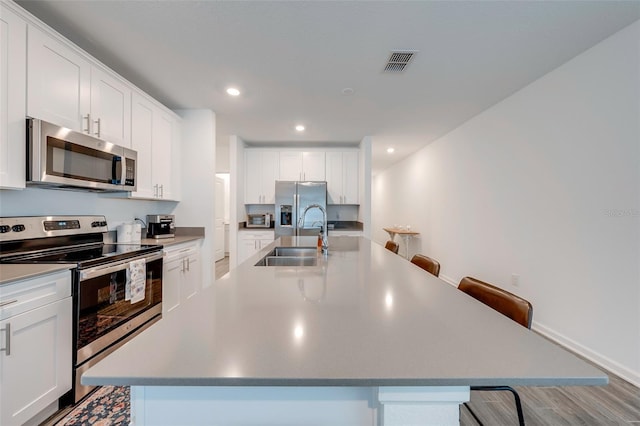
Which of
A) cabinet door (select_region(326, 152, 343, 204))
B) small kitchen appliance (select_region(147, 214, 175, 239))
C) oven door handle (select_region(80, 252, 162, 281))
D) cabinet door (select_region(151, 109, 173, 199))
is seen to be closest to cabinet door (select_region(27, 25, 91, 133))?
cabinet door (select_region(151, 109, 173, 199))

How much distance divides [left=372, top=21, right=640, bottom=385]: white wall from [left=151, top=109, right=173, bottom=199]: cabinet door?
12.7ft

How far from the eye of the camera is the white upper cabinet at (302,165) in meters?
4.81

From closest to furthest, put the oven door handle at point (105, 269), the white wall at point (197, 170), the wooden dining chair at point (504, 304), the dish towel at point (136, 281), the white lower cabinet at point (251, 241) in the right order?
1. the wooden dining chair at point (504, 304)
2. the oven door handle at point (105, 269)
3. the dish towel at point (136, 281)
4. the white wall at point (197, 170)
5. the white lower cabinet at point (251, 241)

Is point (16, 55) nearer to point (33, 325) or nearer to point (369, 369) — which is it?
point (33, 325)

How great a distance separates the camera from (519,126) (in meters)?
2.78

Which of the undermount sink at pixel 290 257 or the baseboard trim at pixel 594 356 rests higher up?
the undermount sink at pixel 290 257

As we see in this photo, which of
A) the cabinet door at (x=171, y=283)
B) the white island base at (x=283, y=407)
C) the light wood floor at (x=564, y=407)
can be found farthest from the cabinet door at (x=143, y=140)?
the light wood floor at (x=564, y=407)

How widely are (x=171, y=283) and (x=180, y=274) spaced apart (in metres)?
0.18

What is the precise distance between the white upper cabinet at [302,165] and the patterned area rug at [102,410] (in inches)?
145

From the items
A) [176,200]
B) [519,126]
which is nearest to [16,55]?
[176,200]

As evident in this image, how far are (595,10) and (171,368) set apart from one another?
2820 mm

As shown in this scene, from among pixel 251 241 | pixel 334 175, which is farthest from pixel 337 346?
pixel 334 175

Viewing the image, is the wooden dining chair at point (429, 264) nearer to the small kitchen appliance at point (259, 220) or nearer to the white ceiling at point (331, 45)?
the white ceiling at point (331, 45)

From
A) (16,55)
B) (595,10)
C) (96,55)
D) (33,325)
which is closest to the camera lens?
(33,325)
